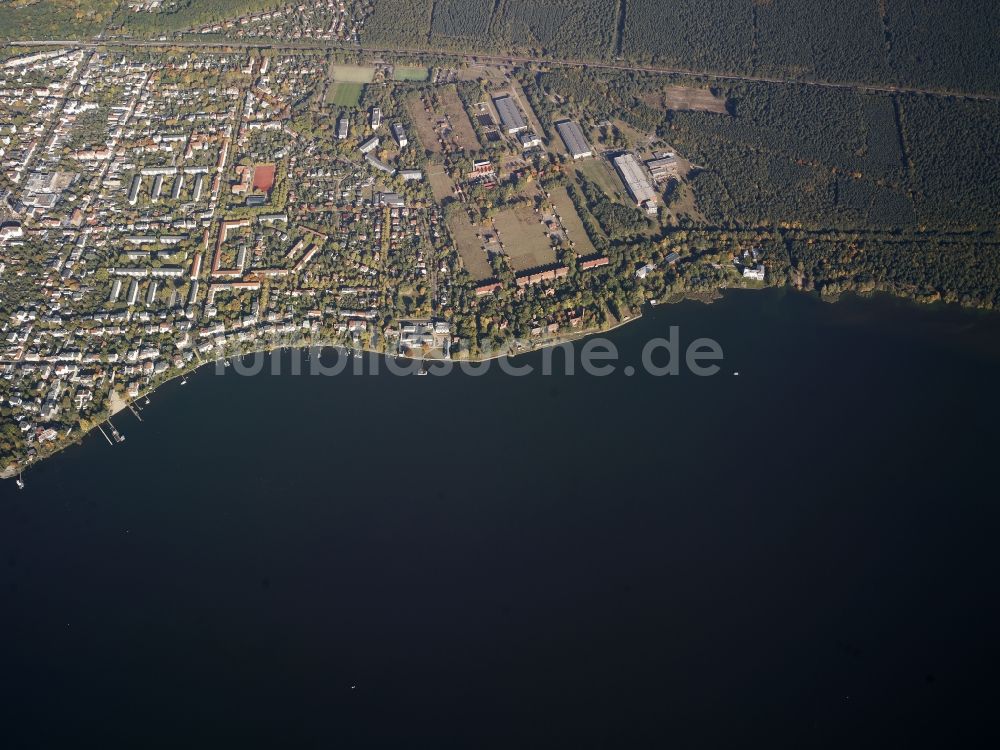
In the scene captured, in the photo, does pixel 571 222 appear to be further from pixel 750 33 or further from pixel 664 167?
pixel 750 33

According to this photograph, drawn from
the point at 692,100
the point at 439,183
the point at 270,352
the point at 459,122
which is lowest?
the point at 270,352

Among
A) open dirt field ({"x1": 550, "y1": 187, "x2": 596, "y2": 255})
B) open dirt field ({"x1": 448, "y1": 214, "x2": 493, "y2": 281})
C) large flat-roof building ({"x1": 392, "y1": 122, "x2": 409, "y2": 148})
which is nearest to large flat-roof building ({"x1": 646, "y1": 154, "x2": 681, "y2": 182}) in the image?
open dirt field ({"x1": 550, "y1": 187, "x2": 596, "y2": 255})

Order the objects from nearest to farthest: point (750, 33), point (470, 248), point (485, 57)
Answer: point (470, 248) → point (485, 57) → point (750, 33)

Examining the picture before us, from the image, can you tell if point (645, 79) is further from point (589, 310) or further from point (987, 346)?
point (987, 346)

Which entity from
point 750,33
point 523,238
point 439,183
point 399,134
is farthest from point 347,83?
point 750,33

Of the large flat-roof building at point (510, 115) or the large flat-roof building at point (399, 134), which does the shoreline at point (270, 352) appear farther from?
the large flat-roof building at point (510, 115)

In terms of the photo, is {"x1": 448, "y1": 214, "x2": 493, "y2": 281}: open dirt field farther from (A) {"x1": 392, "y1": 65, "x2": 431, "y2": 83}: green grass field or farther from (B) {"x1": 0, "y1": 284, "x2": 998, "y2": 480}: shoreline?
(A) {"x1": 392, "y1": 65, "x2": 431, "y2": 83}: green grass field

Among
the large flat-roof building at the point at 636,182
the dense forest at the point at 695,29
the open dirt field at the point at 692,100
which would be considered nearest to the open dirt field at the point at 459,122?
the dense forest at the point at 695,29
